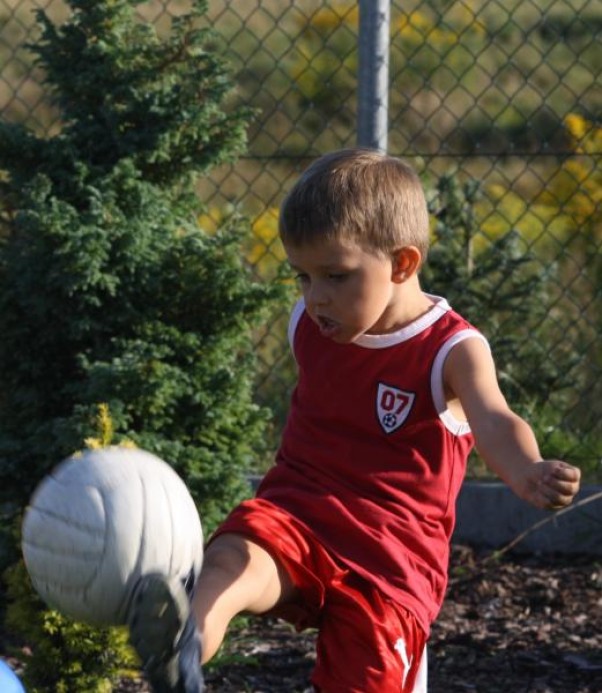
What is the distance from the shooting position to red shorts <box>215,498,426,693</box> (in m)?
3.21

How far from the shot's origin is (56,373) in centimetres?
467

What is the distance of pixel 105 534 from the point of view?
2.79 metres

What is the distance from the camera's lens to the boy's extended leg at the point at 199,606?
2.68 meters

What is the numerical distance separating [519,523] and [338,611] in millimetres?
2427

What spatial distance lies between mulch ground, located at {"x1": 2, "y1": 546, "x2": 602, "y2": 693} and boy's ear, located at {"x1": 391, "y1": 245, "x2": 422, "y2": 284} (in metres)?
1.47

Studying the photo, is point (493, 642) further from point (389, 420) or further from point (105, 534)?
point (105, 534)

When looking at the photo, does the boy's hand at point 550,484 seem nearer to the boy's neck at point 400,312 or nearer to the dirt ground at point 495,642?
the boy's neck at point 400,312

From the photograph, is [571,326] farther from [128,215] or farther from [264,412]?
[128,215]

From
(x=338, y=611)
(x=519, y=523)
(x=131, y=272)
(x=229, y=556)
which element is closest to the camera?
(x=229, y=556)

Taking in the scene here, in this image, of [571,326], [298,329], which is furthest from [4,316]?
[571,326]

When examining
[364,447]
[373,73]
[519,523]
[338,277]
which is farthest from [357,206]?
[519,523]

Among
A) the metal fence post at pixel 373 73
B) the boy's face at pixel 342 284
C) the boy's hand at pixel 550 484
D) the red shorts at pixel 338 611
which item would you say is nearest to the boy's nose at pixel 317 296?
the boy's face at pixel 342 284

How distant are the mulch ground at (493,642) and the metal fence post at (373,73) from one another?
5.27 feet

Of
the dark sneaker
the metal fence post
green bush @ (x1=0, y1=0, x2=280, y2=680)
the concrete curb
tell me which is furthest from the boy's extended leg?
the concrete curb
